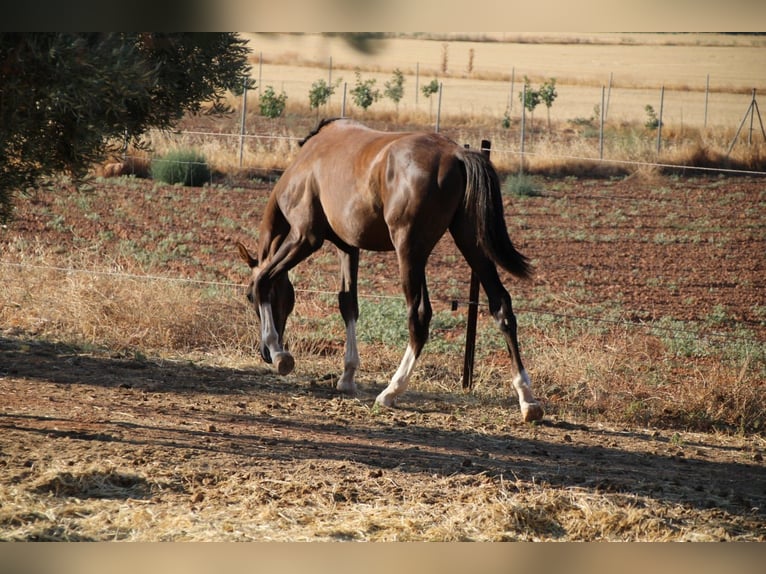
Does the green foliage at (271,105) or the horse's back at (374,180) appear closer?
the horse's back at (374,180)

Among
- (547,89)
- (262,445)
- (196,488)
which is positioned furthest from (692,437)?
(547,89)

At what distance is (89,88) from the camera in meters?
4.08

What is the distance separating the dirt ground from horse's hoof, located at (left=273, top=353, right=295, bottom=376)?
0.59ft

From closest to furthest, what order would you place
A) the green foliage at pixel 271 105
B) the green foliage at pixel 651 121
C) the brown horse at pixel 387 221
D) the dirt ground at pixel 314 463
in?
1. the dirt ground at pixel 314 463
2. the brown horse at pixel 387 221
3. the green foliage at pixel 271 105
4. the green foliage at pixel 651 121

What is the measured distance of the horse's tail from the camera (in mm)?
6055

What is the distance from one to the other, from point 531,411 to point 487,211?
1.50 meters

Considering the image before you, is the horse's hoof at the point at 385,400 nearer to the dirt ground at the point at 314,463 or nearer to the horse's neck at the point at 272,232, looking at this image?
the dirt ground at the point at 314,463

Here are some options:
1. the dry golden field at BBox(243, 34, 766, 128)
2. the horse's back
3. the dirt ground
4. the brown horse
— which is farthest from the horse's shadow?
the dry golden field at BBox(243, 34, 766, 128)

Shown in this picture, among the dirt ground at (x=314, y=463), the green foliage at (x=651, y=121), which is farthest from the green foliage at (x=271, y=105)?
the dirt ground at (x=314, y=463)

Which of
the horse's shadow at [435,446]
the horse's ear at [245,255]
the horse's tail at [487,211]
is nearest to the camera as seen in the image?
the horse's shadow at [435,446]

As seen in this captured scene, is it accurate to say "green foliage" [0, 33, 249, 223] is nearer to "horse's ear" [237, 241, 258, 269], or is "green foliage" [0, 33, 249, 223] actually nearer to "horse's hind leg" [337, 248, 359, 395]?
"horse's ear" [237, 241, 258, 269]

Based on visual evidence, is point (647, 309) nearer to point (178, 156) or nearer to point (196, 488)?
point (196, 488)

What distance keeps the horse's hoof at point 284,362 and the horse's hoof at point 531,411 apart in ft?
6.18

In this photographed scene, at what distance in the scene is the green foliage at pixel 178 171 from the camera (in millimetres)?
16897
